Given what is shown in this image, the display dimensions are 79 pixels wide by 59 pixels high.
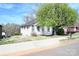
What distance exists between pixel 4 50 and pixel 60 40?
490 millimetres

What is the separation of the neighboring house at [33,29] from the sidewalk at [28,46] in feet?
0.23

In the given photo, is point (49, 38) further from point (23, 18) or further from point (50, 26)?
point (23, 18)

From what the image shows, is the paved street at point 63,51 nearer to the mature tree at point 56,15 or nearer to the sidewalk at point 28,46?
the sidewalk at point 28,46

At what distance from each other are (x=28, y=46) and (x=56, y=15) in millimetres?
361

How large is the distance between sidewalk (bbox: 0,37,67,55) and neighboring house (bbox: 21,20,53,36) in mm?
71

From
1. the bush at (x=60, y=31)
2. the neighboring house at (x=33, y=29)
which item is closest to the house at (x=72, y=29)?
the bush at (x=60, y=31)

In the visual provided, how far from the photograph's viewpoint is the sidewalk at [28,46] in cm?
190

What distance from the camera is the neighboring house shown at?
1.92 meters

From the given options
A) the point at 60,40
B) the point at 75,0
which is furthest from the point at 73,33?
the point at 75,0

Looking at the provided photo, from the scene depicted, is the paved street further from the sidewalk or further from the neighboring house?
the neighboring house

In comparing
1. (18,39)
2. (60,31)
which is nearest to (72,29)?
(60,31)

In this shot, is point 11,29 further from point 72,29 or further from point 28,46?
point 72,29

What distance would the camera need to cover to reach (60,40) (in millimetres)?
1961

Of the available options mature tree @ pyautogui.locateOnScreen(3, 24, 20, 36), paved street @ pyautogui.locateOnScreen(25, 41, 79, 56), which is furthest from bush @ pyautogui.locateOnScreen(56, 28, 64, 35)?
mature tree @ pyautogui.locateOnScreen(3, 24, 20, 36)
